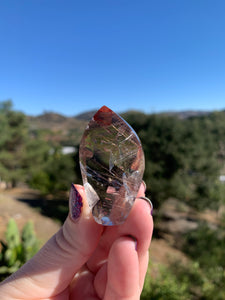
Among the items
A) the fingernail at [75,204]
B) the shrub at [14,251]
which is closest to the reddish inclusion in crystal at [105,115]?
the fingernail at [75,204]

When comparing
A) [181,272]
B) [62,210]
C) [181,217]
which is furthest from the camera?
[181,217]

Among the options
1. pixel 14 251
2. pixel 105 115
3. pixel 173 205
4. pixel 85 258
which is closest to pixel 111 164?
pixel 105 115

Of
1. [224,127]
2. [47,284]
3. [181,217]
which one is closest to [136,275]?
[47,284]

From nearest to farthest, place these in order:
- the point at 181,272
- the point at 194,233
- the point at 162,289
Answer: the point at 162,289
the point at 181,272
the point at 194,233

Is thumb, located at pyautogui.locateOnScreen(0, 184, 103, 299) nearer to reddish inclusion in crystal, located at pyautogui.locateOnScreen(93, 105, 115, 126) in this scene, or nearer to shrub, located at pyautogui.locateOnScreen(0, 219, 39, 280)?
reddish inclusion in crystal, located at pyautogui.locateOnScreen(93, 105, 115, 126)

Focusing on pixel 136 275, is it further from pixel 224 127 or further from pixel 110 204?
pixel 224 127

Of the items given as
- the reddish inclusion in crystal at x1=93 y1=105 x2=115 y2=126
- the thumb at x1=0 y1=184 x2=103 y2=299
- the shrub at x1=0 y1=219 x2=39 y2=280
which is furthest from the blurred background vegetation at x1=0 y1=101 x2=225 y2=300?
the thumb at x1=0 y1=184 x2=103 y2=299

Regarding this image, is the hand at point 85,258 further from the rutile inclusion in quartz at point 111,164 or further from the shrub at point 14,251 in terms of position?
the shrub at point 14,251
